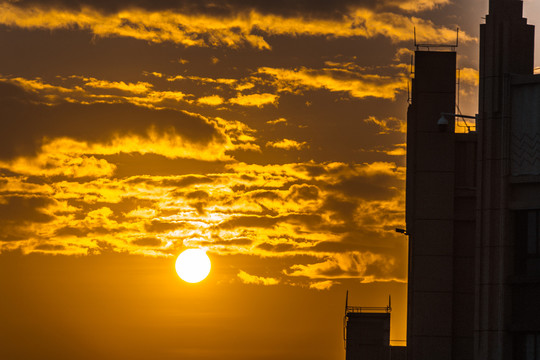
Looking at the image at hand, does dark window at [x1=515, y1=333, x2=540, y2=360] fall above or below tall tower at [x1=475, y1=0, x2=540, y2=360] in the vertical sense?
below

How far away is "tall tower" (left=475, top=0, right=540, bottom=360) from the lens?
47.9 meters

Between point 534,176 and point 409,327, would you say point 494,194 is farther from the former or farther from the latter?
point 409,327

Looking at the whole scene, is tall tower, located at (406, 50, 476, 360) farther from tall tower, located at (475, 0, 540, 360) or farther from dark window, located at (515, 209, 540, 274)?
dark window, located at (515, 209, 540, 274)

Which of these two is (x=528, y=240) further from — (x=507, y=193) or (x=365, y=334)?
(x=365, y=334)

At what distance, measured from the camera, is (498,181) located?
160ft

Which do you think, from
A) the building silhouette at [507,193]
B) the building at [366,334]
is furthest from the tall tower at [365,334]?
the building silhouette at [507,193]

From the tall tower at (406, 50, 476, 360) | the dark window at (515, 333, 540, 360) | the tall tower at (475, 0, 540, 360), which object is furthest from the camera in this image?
the tall tower at (406, 50, 476, 360)

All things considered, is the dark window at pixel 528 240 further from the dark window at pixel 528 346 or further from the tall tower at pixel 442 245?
the tall tower at pixel 442 245

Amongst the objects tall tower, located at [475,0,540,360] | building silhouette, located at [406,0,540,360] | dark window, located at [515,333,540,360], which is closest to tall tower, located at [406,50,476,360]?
building silhouette, located at [406,0,540,360]

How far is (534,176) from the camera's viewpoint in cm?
4762

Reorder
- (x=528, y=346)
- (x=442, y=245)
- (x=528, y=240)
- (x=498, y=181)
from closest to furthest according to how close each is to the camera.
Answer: (x=528, y=346) → (x=528, y=240) → (x=498, y=181) → (x=442, y=245)

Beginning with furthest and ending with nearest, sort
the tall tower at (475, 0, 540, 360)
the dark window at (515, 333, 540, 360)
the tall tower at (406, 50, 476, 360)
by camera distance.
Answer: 1. the tall tower at (406, 50, 476, 360)
2. the tall tower at (475, 0, 540, 360)
3. the dark window at (515, 333, 540, 360)

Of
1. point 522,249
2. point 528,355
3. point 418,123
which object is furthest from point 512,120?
point 418,123

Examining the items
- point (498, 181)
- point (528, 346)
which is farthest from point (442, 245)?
point (528, 346)
